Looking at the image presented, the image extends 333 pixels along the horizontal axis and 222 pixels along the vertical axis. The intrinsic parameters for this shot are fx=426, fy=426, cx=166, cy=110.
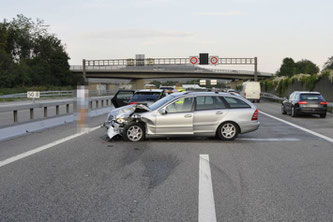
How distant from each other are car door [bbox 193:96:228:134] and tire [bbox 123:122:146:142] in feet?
4.90

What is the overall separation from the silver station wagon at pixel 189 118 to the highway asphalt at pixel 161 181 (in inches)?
18.6

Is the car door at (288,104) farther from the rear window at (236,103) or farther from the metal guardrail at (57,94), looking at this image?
the metal guardrail at (57,94)

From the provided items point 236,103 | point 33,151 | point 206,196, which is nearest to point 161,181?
point 206,196

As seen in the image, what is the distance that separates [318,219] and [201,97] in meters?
7.74

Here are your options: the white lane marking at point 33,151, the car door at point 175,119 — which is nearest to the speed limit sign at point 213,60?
the white lane marking at point 33,151

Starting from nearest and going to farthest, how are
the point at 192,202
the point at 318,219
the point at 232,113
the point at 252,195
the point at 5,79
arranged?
1. the point at 318,219
2. the point at 192,202
3. the point at 252,195
4. the point at 232,113
5. the point at 5,79

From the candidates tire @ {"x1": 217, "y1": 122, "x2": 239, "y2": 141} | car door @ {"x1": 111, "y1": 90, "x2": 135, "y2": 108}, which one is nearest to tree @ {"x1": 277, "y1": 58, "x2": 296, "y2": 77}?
car door @ {"x1": 111, "y1": 90, "x2": 135, "y2": 108}

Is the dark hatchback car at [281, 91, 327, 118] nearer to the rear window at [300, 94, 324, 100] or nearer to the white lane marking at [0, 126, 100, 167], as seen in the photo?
the rear window at [300, 94, 324, 100]

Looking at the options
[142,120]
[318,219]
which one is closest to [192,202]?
[318,219]

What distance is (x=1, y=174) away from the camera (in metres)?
7.32

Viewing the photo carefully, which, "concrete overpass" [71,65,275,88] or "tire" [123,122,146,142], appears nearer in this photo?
"tire" [123,122,146,142]

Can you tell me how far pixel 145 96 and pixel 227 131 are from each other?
6710 mm

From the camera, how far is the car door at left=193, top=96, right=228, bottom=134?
12055 mm

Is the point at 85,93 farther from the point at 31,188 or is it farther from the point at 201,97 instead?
the point at 31,188
